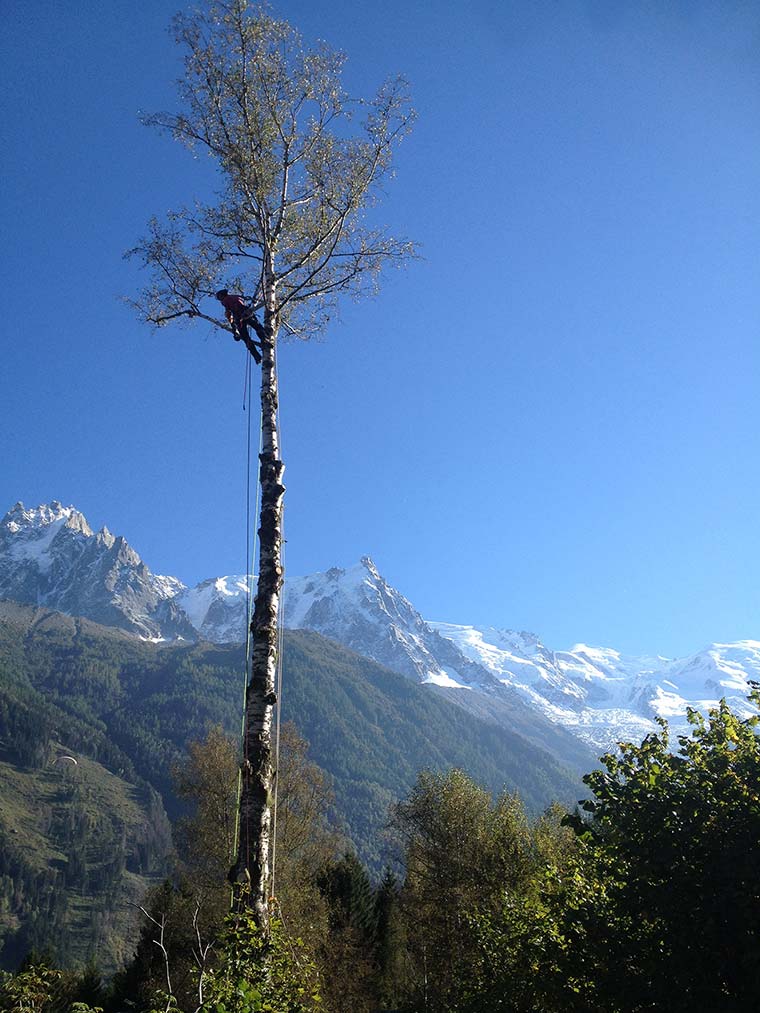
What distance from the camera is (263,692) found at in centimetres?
850

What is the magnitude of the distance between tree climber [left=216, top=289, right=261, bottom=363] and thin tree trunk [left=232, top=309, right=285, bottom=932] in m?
1.52

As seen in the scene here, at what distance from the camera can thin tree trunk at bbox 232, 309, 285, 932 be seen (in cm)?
759

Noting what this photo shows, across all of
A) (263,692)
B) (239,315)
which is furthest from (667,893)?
(239,315)

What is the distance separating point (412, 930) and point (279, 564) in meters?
33.4

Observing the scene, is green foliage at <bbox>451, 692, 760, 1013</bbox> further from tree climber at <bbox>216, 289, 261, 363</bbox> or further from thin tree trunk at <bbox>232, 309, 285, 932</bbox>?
tree climber at <bbox>216, 289, 261, 363</bbox>

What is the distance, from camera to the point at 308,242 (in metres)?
13.9

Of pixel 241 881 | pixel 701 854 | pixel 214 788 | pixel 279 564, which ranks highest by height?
pixel 279 564

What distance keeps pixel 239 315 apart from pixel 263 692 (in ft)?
22.8

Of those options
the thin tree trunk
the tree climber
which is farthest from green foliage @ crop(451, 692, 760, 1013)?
the tree climber

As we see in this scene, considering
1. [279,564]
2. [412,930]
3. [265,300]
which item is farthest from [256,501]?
[412,930]

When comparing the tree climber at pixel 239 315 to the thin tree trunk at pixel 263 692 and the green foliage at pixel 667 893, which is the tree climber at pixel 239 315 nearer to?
the thin tree trunk at pixel 263 692

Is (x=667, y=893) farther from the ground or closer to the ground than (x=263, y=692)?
closer to the ground

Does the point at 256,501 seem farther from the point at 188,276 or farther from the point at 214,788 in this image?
the point at 214,788

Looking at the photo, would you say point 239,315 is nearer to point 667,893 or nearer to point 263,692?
point 263,692
